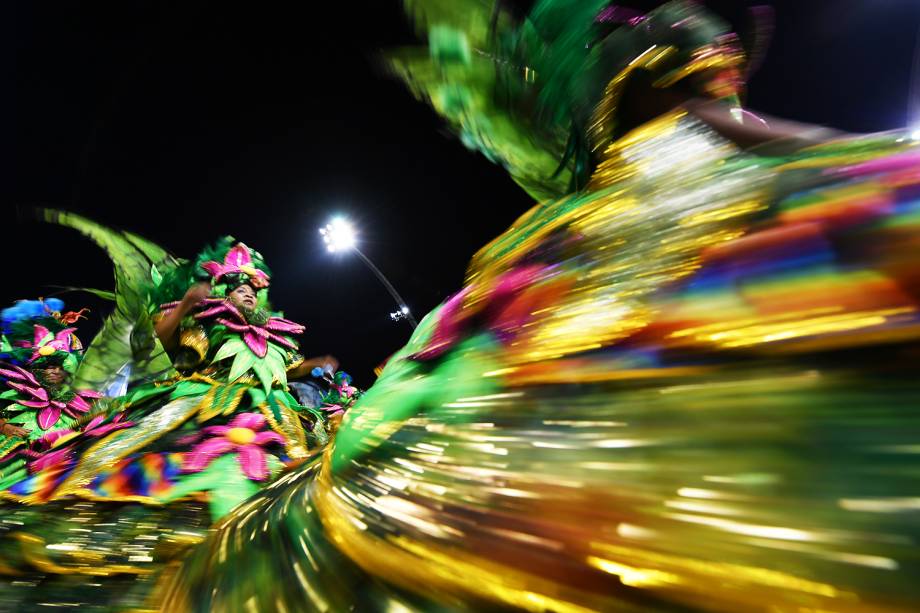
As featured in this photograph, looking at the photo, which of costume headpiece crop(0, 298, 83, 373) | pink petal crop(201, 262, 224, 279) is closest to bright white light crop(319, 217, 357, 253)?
costume headpiece crop(0, 298, 83, 373)

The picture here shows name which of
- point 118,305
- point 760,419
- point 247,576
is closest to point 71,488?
point 247,576

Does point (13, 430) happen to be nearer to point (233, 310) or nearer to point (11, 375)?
point (11, 375)

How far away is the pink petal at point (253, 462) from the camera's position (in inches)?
47.2

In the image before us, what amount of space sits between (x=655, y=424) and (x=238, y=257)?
2216mm

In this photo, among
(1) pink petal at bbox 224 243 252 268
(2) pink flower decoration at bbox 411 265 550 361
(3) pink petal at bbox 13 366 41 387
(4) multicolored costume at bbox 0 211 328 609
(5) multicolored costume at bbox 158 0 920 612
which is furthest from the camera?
(3) pink petal at bbox 13 366 41 387

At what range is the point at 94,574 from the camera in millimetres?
655

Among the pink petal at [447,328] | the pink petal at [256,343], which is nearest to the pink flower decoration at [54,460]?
the pink petal at [256,343]

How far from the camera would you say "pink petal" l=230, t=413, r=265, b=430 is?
1.41 meters

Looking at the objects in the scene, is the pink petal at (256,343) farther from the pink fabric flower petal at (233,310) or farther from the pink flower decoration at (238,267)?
the pink flower decoration at (238,267)

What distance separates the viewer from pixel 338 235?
7.30 metres

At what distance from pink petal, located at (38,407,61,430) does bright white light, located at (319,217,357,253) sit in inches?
158

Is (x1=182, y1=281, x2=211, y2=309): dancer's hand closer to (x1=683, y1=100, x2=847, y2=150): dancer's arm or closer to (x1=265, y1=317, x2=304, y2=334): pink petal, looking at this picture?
(x1=265, y1=317, x2=304, y2=334): pink petal

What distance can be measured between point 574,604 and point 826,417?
0.18 m

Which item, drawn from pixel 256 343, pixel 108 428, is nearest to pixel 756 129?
pixel 108 428
